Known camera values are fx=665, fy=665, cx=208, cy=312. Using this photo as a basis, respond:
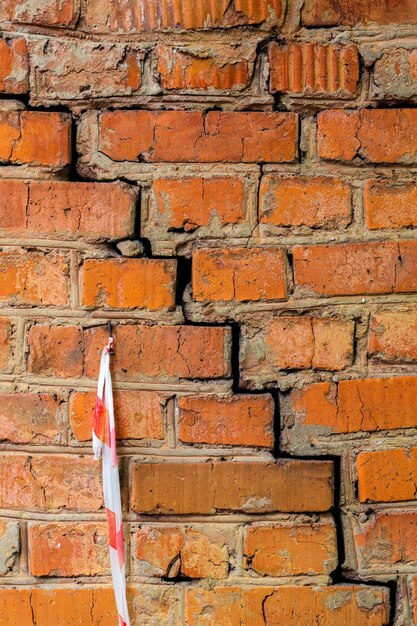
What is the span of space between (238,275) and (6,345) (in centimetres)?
39

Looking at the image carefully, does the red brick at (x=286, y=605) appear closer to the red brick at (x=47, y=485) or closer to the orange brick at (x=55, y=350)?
the red brick at (x=47, y=485)

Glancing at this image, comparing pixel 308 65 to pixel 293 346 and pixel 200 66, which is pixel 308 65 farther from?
pixel 293 346

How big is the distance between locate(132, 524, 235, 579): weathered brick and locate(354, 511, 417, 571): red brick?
0.72 feet

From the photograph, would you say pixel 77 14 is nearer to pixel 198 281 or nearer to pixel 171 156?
pixel 171 156

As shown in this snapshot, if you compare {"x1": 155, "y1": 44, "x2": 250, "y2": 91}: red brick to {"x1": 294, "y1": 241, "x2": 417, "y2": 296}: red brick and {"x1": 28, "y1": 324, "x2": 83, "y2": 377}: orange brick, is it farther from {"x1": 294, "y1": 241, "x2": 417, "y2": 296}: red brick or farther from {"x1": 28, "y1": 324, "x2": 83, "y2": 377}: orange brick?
{"x1": 28, "y1": 324, "x2": 83, "y2": 377}: orange brick

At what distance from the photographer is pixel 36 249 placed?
109cm

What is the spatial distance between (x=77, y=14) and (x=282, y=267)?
531 millimetres

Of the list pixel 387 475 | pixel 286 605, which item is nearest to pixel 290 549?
pixel 286 605

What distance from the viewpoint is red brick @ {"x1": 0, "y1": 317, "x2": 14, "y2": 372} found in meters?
1.08

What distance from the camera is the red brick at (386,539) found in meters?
1.07

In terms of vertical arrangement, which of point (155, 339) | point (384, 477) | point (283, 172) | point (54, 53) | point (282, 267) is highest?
point (54, 53)

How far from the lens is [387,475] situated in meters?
1.07

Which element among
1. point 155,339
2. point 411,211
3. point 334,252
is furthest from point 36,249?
point 411,211

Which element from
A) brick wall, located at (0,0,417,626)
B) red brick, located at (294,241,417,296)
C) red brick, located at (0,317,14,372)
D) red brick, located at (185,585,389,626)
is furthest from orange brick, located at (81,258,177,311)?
red brick, located at (185,585,389,626)
